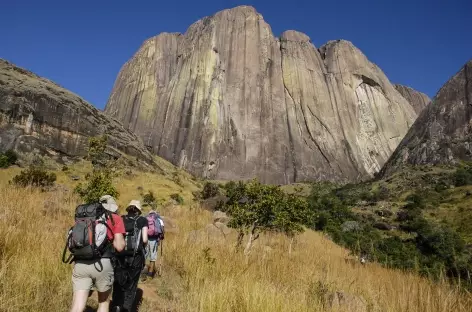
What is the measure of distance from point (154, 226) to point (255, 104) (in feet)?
248

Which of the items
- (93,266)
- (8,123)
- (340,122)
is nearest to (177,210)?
(93,266)

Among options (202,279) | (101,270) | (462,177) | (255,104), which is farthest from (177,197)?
(255,104)

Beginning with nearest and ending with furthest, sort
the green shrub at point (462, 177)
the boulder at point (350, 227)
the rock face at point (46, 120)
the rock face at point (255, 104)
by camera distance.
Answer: the rock face at point (46, 120) < the boulder at point (350, 227) < the green shrub at point (462, 177) < the rock face at point (255, 104)

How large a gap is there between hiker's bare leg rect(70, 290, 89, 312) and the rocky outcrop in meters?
128

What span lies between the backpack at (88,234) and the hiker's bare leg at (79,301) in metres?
0.32

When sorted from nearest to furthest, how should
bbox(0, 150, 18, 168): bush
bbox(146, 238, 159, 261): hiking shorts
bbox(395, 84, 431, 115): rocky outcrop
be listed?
1. bbox(146, 238, 159, 261): hiking shorts
2. bbox(0, 150, 18, 168): bush
3. bbox(395, 84, 431, 115): rocky outcrop

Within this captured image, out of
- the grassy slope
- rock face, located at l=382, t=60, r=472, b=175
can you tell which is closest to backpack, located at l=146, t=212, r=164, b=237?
the grassy slope

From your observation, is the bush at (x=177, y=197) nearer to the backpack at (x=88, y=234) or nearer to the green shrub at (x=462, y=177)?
the backpack at (x=88, y=234)

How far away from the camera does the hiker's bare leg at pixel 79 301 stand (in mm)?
3561

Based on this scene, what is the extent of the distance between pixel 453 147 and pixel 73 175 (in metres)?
55.7

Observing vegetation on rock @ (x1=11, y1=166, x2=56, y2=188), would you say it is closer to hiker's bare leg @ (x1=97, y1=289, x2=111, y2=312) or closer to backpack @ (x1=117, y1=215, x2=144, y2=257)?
backpack @ (x1=117, y1=215, x2=144, y2=257)

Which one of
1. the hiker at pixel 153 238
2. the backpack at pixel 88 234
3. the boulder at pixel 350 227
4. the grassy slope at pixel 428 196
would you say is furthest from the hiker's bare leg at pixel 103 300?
the grassy slope at pixel 428 196

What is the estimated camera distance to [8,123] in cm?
3294

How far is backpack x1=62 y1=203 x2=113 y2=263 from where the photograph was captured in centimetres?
353
